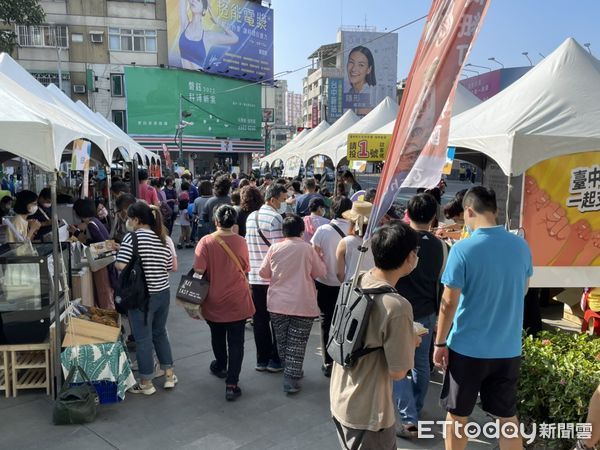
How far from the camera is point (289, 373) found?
4039mm

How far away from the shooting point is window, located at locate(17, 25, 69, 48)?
26328 mm

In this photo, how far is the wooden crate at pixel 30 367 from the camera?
3895 mm

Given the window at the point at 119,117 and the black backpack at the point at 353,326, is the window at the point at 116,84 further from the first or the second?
the black backpack at the point at 353,326

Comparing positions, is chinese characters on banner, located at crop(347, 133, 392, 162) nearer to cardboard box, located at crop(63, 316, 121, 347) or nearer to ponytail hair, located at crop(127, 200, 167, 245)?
ponytail hair, located at crop(127, 200, 167, 245)

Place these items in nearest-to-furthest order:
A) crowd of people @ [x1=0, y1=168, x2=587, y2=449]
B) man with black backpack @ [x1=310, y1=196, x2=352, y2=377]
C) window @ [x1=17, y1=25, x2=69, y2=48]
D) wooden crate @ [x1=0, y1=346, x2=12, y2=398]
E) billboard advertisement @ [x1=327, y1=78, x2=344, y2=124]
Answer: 1. crowd of people @ [x1=0, y1=168, x2=587, y2=449]
2. wooden crate @ [x1=0, y1=346, x2=12, y2=398]
3. man with black backpack @ [x1=310, y1=196, x2=352, y2=377]
4. window @ [x1=17, y1=25, x2=69, y2=48]
5. billboard advertisement @ [x1=327, y1=78, x2=344, y2=124]

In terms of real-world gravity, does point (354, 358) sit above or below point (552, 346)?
above

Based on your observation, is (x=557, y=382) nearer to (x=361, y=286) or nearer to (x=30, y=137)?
(x=361, y=286)

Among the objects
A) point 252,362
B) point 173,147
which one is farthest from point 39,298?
point 173,147

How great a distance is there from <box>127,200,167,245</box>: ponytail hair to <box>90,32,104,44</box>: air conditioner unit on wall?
89.6ft

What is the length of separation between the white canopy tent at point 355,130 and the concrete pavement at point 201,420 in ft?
21.5

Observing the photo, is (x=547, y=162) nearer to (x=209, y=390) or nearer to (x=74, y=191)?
(x=209, y=390)

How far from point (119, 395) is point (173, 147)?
89.0ft

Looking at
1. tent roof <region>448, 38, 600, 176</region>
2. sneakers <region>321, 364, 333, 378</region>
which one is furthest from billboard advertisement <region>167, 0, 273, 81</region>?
sneakers <region>321, 364, 333, 378</region>

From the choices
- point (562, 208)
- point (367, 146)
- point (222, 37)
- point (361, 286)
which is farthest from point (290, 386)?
point (222, 37)
